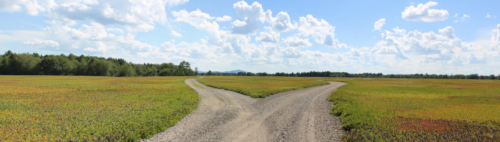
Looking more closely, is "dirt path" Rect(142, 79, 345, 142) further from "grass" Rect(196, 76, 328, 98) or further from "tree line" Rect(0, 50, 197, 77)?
"tree line" Rect(0, 50, 197, 77)

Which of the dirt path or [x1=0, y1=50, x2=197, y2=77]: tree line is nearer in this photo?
the dirt path

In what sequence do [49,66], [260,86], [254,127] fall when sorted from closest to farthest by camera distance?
[254,127] < [260,86] < [49,66]

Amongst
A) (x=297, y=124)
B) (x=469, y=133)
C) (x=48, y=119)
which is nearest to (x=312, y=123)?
(x=297, y=124)

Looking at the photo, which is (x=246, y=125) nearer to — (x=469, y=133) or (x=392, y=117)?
(x=392, y=117)

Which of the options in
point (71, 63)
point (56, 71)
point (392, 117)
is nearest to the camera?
point (392, 117)

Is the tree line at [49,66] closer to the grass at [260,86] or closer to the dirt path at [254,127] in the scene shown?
the grass at [260,86]

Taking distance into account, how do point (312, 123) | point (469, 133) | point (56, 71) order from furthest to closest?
point (56, 71) → point (312, 123) → point (469, 133)

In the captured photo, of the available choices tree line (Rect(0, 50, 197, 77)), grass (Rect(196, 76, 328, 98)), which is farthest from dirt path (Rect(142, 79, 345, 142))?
tree line (Rect(0, 50, 197, 77))

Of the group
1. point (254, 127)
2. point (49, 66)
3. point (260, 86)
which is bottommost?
point (254, 127)

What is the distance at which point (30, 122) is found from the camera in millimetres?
14195

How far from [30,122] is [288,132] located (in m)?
15.6

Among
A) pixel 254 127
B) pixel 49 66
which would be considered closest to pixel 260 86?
pixel 254 127

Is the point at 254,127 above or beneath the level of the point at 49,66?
beneath

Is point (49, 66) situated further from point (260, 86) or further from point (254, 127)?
point (254, 127)
